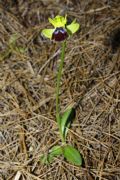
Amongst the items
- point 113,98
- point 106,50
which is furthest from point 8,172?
point 106,50

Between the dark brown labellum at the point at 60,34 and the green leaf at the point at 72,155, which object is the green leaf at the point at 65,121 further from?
the dark brown labellum at the point at 60,34

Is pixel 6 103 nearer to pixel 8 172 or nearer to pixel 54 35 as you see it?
pixel 8 172

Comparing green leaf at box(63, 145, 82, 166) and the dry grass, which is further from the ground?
the dry grass

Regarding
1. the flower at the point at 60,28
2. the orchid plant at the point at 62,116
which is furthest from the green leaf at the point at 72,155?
the flower at the point at 60,28

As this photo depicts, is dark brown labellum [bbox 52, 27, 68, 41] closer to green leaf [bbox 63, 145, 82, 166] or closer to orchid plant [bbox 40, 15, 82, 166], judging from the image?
orchid plant [bbox 40, 15, 82, 166]

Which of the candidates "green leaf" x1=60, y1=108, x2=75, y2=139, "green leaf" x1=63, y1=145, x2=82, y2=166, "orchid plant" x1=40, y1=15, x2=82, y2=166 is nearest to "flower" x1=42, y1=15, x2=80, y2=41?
"orchid plant" x1=40, y1=15, x2=82, y2=166
